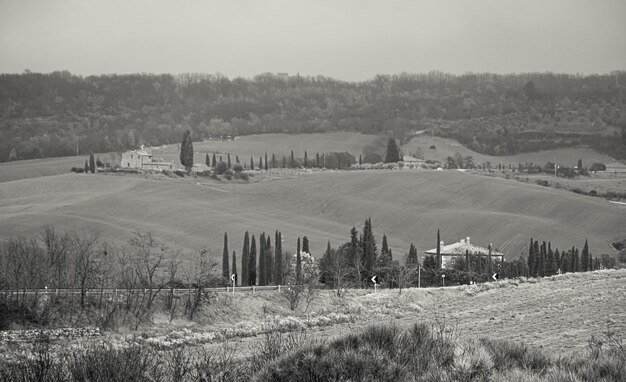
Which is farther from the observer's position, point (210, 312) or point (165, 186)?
point (165, 186)

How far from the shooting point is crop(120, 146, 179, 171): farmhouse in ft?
522

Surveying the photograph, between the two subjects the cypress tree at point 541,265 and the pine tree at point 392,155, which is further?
the pine tree at point 392,155

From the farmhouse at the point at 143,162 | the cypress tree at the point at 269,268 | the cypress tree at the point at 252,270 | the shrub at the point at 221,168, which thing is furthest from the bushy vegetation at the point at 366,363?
the farmhouse at the point at 143,162

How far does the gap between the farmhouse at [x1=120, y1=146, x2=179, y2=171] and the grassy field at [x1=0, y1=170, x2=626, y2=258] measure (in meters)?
13.3

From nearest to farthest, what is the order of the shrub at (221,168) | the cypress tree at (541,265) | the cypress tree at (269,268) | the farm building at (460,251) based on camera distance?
the cypress tree at (269,268) → the cypress tree at (541,265) → the farm building at (460,251) → the shrub at (221,168)

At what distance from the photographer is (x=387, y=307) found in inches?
2135

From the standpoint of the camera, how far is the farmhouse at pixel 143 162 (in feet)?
522

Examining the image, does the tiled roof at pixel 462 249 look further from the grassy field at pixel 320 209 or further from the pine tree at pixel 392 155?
the pine tree at pixel 392 155

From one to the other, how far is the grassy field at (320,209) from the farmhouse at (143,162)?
13349 millimetres

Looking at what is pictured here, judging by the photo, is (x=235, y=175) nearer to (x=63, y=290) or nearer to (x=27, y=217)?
(x=27, y=217)

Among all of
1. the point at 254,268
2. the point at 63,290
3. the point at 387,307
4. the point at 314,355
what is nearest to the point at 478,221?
the point at 254,268

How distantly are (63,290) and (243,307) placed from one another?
9888 millimetres

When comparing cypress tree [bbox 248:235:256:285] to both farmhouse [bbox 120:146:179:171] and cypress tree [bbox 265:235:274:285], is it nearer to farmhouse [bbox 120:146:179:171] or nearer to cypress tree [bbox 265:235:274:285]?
cypress tree [bbox 265:235:274:285]

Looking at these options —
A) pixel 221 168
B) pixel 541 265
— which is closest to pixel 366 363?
pixel 541 265
